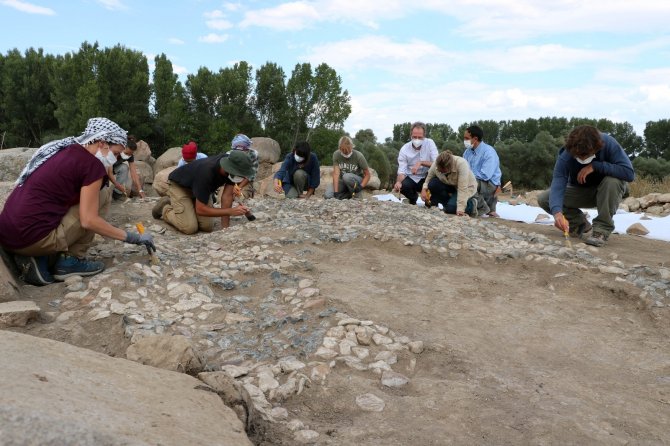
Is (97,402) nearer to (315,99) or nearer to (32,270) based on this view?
(32,270)

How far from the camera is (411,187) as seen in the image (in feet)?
29.5

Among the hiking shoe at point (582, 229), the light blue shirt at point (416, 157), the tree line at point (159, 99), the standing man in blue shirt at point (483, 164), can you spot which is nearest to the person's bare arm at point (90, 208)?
the hiking shoe at point (582, 229)

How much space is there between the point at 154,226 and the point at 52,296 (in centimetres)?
272

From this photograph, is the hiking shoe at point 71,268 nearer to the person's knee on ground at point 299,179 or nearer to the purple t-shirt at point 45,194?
the purple t-shirt at point 45,194

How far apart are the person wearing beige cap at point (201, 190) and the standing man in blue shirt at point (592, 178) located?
3.27 meters

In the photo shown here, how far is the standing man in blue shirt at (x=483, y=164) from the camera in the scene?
847 cm

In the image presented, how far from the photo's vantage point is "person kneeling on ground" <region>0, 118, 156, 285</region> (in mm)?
3746

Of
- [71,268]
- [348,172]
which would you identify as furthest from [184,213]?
[348,172]

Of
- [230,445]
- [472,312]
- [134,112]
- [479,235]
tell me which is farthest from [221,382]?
Result: [134,112]

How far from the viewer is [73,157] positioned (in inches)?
147

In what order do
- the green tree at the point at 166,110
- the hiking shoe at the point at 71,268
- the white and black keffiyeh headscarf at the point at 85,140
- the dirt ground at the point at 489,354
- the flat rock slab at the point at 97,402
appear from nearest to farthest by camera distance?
the flat rock slab at the point at 97,402 < the dirt ground at the point at 489,354 < the white and black keffiyeh headscarf at the point at 85,140 < the hiking shoe at the point at 71,268 < the green tree at the point at 166,110

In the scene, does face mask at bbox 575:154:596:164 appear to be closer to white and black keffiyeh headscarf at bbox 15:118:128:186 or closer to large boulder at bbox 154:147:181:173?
white and black keffiyeh headscarf at bbox 15:118:128:186

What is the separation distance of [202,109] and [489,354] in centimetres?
2228

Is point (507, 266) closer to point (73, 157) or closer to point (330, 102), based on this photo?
point (73, 157)
